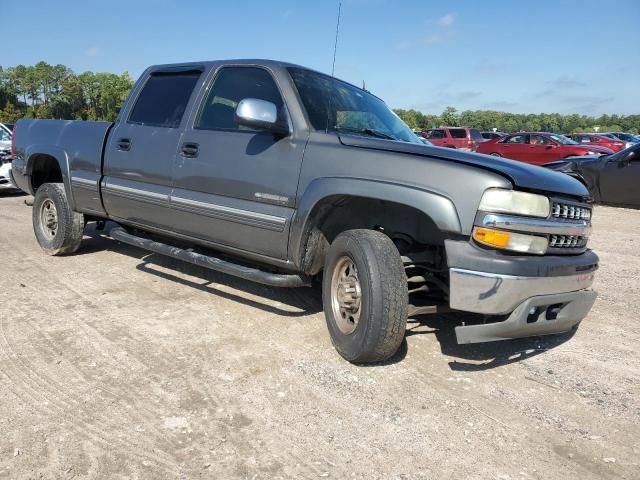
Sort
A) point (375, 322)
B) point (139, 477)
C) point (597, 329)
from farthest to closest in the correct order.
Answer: point (597, 329) < point (375, 322) < point (139, 477)

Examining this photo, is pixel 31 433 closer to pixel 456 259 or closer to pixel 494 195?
pixel 456 259

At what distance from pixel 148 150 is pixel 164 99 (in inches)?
20.0

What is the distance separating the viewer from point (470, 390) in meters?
3.05

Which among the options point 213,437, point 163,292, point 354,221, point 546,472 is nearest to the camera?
point 546,472

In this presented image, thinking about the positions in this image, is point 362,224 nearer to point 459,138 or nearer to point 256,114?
point 256,114

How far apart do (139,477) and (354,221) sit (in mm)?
2110

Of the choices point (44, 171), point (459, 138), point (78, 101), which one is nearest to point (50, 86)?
point (78, 101)

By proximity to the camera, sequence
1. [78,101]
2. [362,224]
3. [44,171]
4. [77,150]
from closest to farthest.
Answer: [362,224], [77,150], [44,171], [78,101]

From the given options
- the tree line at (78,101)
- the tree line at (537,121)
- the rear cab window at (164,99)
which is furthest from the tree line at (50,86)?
the rear cab window at (164,99)

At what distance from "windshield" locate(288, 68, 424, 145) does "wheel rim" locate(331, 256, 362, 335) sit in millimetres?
965

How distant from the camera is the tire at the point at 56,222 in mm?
5445

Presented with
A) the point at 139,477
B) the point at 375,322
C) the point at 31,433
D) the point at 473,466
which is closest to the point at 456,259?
the point at 375,322

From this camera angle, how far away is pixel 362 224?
3633 mm

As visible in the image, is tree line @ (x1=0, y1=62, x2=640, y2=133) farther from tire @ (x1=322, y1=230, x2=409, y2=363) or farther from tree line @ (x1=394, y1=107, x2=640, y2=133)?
tire @ (x1=322, y1=230, x2=409, y2=363)
